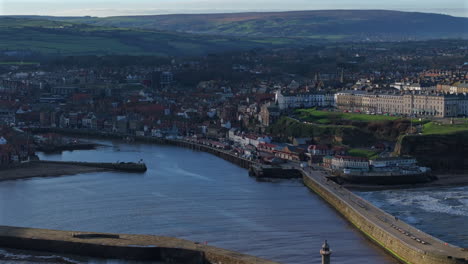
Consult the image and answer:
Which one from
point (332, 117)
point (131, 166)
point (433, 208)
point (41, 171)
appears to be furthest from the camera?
point (332, 117)

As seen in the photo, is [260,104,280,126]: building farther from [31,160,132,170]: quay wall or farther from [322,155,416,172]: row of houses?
[322,155,416,172]: row of houses

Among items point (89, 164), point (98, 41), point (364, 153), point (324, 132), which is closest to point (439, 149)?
point (364, 153)

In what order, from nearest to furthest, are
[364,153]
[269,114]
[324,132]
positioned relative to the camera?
1. [364,153]
2. [324,132]
3. [269,114]

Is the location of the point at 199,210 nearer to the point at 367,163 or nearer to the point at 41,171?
the point at 367,163

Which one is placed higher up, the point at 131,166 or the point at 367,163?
the point at 367,163

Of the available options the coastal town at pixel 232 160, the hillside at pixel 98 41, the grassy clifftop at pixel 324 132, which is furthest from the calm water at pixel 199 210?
the hillside at pixel 98 41

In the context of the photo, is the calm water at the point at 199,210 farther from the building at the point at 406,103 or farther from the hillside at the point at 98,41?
the hillside at the point at 98,41
